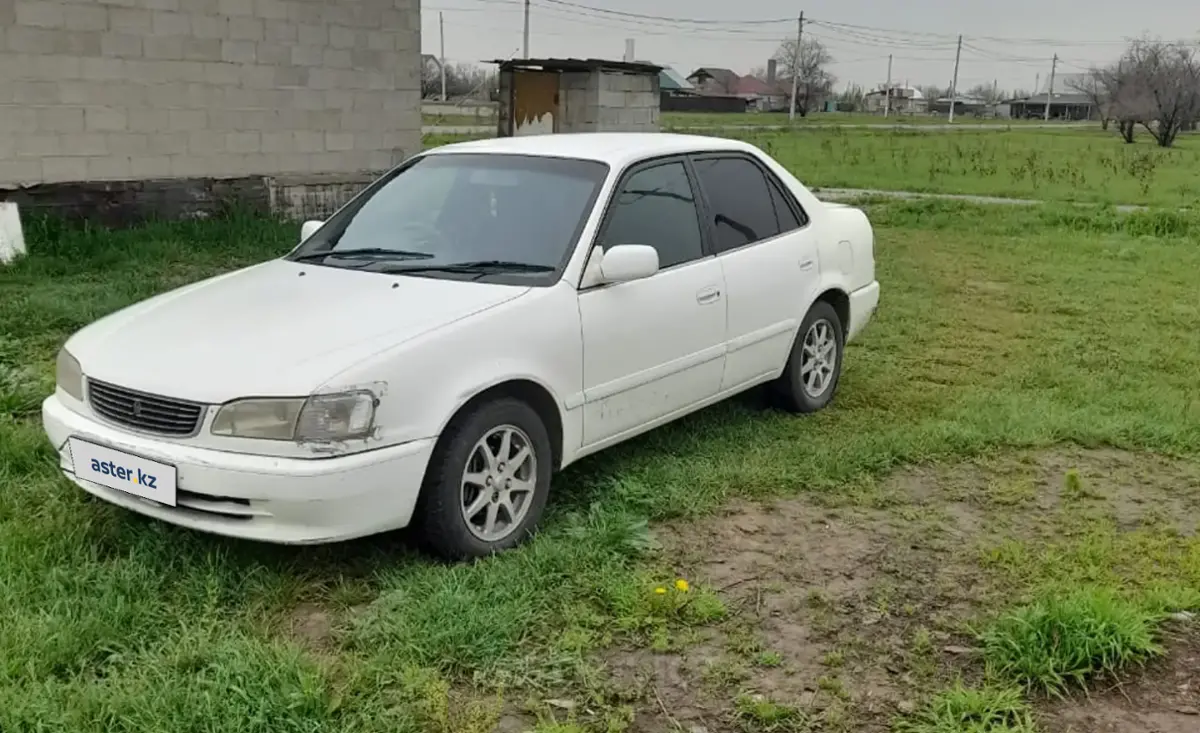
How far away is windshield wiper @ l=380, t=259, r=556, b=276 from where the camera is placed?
14.1 ft

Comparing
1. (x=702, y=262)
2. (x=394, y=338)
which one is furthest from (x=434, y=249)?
(x=702, y=262)

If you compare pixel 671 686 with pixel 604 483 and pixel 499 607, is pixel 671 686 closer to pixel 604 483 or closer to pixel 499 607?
pixel 499 607

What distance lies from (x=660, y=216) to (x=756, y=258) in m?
0.66

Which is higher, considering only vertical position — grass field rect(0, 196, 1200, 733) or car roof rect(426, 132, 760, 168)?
car roof rect(426, 132, 760, 168)

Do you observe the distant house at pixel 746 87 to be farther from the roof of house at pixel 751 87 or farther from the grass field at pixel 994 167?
the grass field at pixel 994 167

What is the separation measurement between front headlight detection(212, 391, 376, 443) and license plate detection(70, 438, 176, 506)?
0.84 ft

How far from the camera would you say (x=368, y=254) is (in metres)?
4.63

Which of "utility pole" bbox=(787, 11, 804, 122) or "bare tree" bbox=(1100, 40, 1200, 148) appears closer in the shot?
"bare tree" bbox=(1100, 40, 1200, 148)

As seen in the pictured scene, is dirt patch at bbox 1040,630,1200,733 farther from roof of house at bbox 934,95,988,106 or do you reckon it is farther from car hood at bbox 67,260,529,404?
roof of house at bbox 934,95,988,106

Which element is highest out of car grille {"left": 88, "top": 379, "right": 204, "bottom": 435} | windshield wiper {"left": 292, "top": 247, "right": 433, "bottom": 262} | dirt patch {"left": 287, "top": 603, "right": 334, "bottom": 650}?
windshield wiper {"left": 292, "top": 247, "right": 433, "bottom": 262}

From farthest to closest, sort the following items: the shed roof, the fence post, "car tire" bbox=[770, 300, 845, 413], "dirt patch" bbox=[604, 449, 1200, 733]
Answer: the shed roof → the fence post → "car tire" bbox=[770, 300, 845, 413] → "dirt patch" bbox=[604, 449, 1200, 733]

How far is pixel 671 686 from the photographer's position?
3178mm

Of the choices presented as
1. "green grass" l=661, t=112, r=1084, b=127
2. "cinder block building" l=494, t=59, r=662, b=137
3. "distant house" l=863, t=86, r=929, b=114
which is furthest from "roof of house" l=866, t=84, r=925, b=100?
"cinder block building" l=494, t=59, r=662, b=137

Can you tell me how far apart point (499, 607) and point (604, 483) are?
51.6 inches
